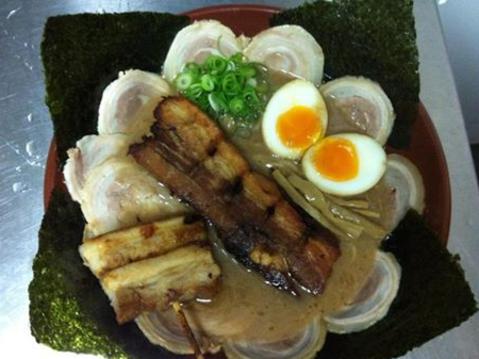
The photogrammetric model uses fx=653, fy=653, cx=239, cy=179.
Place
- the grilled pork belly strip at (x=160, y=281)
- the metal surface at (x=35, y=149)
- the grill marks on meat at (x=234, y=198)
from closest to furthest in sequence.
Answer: the grilled pork belly strip at (x=160, y=281) → the grill marks on meat at (x=234, y=198) → the metal surface at (x=35, y=149)

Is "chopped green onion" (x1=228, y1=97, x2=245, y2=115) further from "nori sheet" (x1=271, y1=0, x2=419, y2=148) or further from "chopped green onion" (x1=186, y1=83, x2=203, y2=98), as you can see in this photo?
"nori sheet" (x1=271, y1=0, x2=419, y2=148)

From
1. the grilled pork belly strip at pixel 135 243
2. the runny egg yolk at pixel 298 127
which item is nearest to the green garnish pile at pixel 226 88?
the runny egg yolk at pixel 298 127

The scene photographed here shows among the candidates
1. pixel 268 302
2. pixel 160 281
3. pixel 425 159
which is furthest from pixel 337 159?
pixel 160 281

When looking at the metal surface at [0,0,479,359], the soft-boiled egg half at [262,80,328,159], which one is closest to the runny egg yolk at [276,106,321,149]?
the soft-boiled egg half at [262,80,328,159]

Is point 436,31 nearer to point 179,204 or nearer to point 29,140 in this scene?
point 179,204

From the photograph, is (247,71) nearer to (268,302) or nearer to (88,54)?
(88,54)

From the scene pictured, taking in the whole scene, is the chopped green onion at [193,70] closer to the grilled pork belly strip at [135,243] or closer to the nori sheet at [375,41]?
the nori sheet at [375,41]
